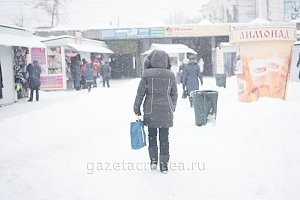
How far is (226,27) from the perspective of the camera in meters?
34.7

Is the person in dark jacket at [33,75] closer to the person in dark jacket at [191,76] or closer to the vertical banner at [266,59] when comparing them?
the person in dark jacket at [191,76]

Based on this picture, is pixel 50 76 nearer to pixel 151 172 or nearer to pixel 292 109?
pixel 292 109

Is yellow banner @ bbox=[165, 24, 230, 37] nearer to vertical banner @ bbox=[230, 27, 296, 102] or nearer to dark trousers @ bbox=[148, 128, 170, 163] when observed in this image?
vertical banner @ bbox=[230, 27, 296, 102]

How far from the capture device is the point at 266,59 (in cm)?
1214

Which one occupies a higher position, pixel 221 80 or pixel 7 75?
pixel 7 75

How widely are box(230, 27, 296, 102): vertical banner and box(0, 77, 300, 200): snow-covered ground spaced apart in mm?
1292

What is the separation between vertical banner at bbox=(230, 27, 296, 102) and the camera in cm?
1198

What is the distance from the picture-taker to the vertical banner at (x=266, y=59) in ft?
39.3

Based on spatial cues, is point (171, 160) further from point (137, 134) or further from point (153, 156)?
point (137, 134)

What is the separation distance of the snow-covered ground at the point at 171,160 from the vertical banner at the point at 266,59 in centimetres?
129

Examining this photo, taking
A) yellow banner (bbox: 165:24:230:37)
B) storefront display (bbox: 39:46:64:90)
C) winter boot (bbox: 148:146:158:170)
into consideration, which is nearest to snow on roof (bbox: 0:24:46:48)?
storefront display (bbox: 39:46:64:90)

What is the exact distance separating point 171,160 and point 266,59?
22.0ft

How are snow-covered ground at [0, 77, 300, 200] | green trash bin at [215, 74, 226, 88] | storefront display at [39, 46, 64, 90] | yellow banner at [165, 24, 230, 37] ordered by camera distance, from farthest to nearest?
yellow banner at [165, 24, 230, 37] → storefront display at [39, 46, 64, 90] → green trash bin at [215, 74, 226, 88] → snow-covered ground at [0, 77, 300, 200]

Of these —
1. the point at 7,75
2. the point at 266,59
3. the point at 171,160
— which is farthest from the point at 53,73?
the point at 171,160
